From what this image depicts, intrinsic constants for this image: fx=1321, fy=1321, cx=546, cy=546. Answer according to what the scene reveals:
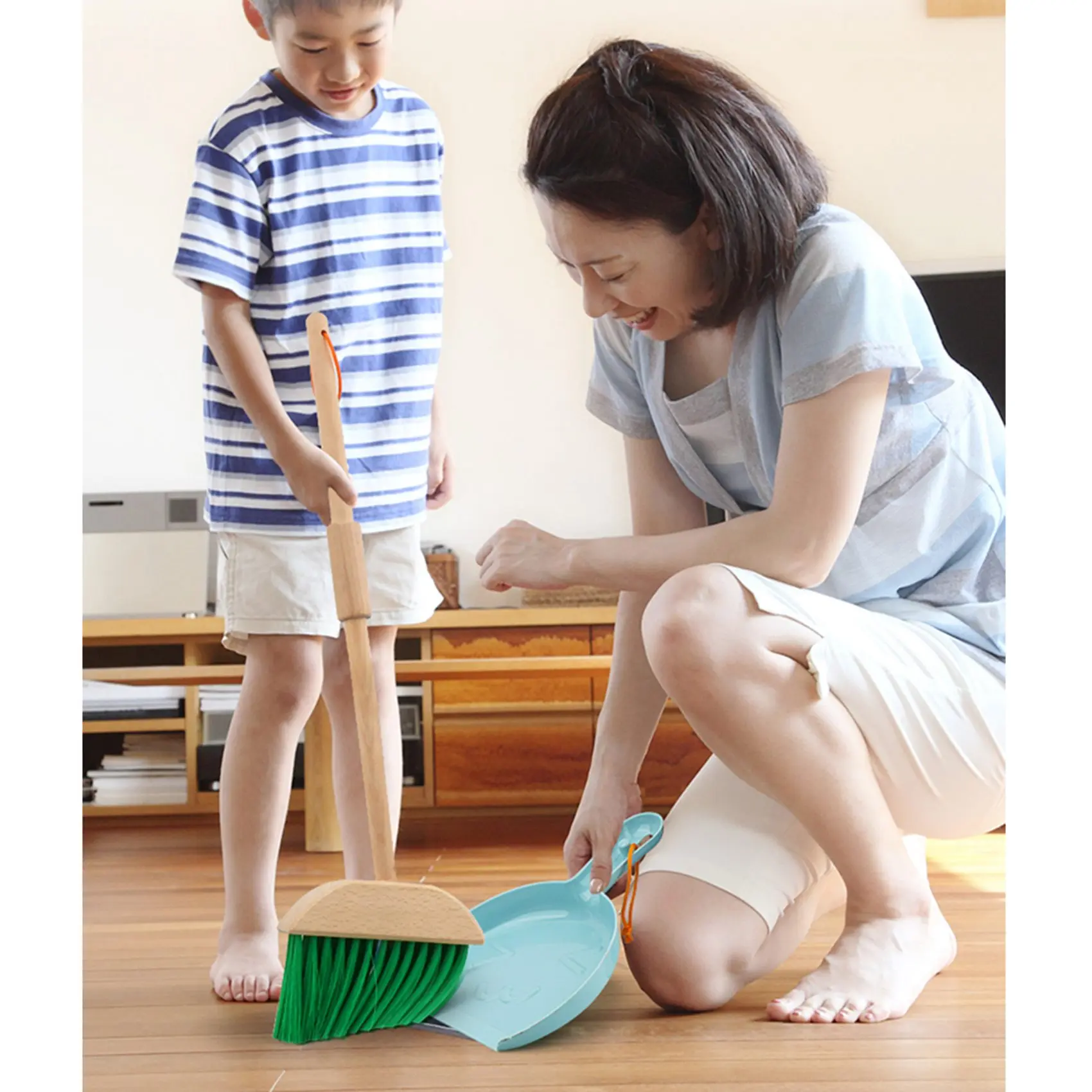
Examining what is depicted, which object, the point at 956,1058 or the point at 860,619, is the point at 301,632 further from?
the point at 956,1058

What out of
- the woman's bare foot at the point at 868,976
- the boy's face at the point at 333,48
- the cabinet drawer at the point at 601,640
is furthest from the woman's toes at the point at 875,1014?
the cabinet drawer at the point at 601,640

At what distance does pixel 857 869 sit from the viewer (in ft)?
2.96

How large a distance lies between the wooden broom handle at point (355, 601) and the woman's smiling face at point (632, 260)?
0.22 m

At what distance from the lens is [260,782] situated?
1.09 meters

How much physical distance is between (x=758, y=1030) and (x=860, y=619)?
11.8 inches

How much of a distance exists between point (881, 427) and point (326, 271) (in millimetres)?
527

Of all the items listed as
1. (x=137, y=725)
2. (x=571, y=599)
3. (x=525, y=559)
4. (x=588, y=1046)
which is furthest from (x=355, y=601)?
(x=571, y=599)

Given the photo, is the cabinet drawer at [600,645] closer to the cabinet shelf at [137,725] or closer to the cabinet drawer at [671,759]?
the cabinet drawer at [671,759]

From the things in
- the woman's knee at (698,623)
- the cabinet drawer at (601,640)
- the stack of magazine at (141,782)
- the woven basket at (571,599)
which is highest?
the woman's knee at (698,623)

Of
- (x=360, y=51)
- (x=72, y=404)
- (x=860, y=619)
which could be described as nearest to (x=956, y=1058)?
(x=860, y=619)

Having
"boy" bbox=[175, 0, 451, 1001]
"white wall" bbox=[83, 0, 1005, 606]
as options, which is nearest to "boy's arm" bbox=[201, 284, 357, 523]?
"boy" bbox=[175, 0, 451, 1001]

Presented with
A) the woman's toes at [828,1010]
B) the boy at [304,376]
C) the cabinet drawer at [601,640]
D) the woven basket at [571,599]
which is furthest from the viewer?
the woven basket at [571,599]

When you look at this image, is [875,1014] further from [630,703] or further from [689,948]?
[630,703]

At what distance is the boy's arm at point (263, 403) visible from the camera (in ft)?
3.41
